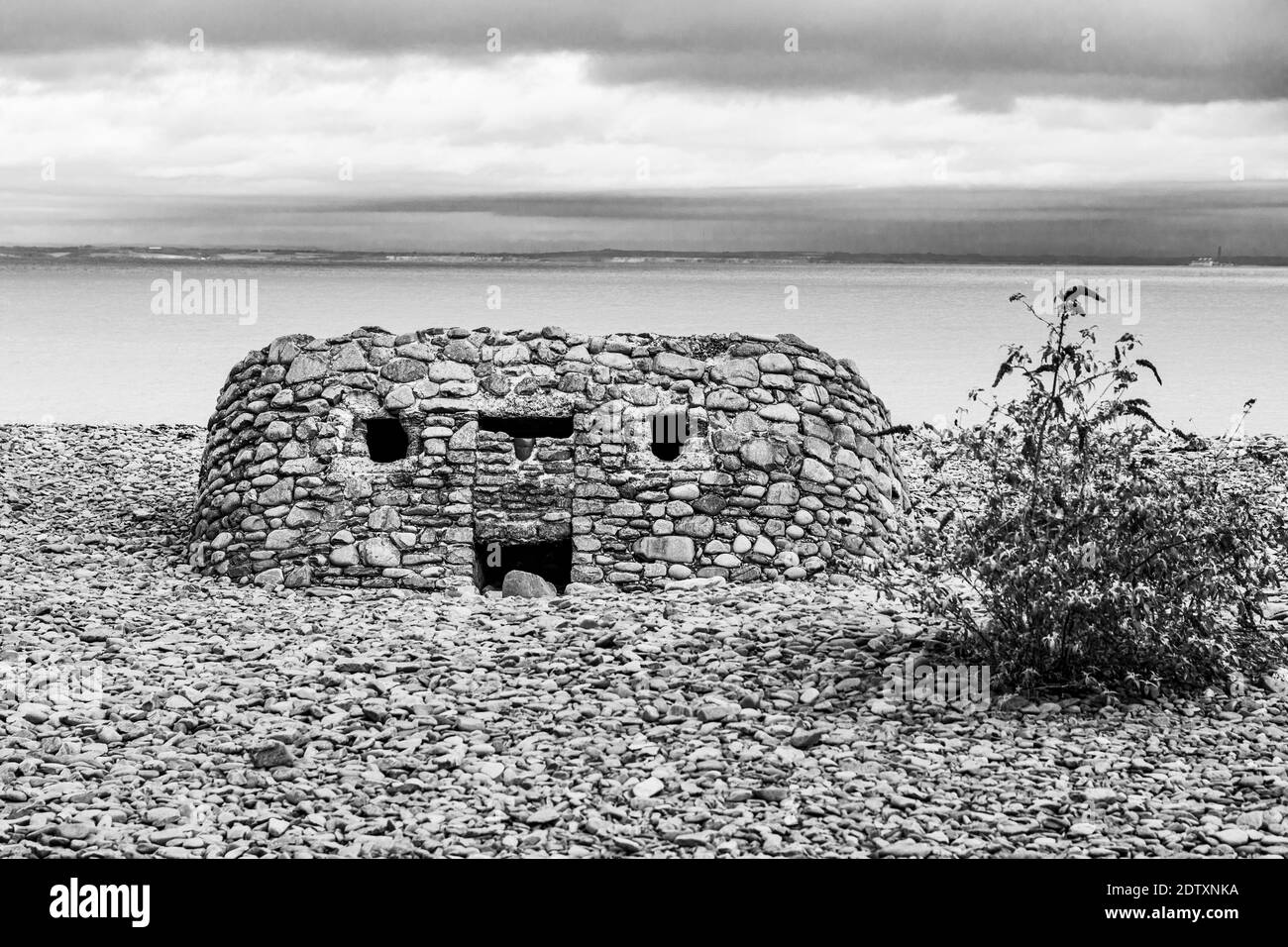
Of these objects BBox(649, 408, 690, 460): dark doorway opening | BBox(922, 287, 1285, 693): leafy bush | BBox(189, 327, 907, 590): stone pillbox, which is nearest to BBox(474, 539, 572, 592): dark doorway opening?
BBox(189, 327, 907, 590): stone pillbox

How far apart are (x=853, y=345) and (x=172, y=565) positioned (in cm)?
3589

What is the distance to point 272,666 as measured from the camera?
1001cm

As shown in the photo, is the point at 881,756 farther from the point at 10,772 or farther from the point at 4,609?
the point at 4,609

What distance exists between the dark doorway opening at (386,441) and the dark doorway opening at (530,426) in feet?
2.90

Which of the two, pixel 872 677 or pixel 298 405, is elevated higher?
pixel 298 405

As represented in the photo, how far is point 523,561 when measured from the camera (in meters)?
13.0

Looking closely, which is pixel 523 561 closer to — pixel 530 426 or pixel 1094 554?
pixel 530 426

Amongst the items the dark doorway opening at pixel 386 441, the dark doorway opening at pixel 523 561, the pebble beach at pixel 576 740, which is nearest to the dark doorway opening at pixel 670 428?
the dark doorway opening at pixel 523 561

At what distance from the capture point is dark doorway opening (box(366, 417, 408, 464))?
13.2 meters

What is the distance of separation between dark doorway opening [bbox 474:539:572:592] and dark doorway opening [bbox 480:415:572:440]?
103 cm

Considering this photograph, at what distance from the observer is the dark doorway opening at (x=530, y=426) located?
508 inches

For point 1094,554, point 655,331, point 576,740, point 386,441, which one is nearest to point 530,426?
point 386,441

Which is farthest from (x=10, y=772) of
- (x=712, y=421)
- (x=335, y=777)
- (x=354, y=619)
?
(x=712, y=421)
